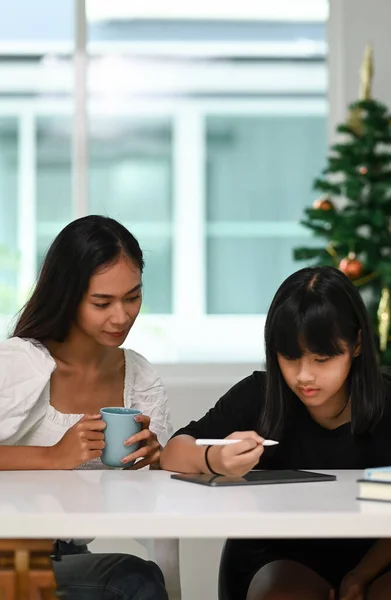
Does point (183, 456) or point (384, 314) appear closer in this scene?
point (183, 456)

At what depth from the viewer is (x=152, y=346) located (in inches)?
203

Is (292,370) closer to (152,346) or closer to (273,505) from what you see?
(273,505)

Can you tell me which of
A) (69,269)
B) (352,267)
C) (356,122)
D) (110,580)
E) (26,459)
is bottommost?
(110,580)

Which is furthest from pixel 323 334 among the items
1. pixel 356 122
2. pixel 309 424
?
pixel 356 122

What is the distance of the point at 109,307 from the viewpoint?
2240mm

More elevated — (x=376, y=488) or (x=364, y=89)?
(x=364, y=89)

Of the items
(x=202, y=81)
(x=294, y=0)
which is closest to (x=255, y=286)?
(x=202, y=81)

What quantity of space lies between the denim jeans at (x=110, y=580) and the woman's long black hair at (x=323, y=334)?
37cm

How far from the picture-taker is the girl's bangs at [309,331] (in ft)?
6.40

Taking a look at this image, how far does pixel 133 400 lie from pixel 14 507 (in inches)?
32.5

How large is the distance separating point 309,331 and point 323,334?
27mm

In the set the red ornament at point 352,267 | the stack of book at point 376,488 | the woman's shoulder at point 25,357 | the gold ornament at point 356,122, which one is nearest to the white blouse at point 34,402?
the woman's shoulder at point 25,357

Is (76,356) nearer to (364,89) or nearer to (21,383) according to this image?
(21,383)

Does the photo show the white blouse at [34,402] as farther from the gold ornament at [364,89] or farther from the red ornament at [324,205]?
the gold ornament at [364,89]
